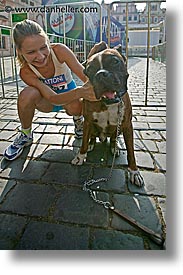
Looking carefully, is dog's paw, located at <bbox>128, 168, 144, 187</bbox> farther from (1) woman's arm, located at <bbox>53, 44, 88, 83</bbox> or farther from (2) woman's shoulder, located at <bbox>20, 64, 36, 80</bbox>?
(2) woman's shoulder, located at <bbox>20, 64, 36, 80</bbox>

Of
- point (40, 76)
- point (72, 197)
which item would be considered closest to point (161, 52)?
point (40, 76)

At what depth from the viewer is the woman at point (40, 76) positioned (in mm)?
1666

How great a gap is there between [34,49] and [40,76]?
0.32 m

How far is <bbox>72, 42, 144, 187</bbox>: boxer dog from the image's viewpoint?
4.19 ft

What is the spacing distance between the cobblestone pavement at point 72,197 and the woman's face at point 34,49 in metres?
0.70

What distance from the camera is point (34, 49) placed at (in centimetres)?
167

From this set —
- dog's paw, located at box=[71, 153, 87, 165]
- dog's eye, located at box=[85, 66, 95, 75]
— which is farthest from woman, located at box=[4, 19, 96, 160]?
dog's paw, located at box=[71, 153, 87, 165]

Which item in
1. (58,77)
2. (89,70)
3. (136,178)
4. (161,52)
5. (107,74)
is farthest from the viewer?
(161,52)

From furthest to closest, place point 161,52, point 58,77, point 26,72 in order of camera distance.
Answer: point 161,52, point 58,77, point 26,72

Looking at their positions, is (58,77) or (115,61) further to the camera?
(58,77)

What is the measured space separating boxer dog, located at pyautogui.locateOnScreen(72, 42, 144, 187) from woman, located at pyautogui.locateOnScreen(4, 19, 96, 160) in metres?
0.13

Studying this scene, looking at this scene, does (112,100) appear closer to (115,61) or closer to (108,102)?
(108,102)

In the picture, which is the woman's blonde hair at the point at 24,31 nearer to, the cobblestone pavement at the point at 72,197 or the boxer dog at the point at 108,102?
the boxer dog at the point at 108,102

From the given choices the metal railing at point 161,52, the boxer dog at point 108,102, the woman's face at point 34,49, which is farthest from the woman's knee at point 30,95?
the metal railing at point 161,52
